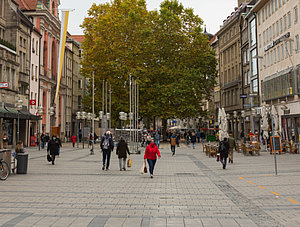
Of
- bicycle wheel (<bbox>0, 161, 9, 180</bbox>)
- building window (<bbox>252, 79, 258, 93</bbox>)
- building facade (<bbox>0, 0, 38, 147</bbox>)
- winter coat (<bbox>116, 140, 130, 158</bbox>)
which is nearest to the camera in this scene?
bicycle wheel (<bbox>0, 161, 9, 180</bbox>)

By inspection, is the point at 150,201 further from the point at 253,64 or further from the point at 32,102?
the point at 253,64

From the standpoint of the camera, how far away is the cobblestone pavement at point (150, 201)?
791 centimetres

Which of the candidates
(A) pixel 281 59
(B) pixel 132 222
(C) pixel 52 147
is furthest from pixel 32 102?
(B) pixel 132 222

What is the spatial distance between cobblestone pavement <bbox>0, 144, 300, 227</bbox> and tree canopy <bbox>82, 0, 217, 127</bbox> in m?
33.2

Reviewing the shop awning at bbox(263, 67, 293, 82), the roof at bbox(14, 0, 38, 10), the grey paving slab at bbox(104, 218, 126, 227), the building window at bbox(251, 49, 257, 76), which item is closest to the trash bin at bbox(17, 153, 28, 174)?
the grey paving slab at bbox(104, 218, 126, 227)

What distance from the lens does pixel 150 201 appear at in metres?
10.3

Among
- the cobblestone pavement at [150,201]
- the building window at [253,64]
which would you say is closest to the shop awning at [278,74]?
the building window at [253,64]

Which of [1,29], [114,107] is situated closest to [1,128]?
[1,29]

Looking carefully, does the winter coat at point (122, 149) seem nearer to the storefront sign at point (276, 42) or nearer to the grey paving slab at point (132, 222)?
the grey paving slab at point (132, 222)

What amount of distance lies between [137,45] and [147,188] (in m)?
40.0

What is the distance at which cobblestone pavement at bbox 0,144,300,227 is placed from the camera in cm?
791

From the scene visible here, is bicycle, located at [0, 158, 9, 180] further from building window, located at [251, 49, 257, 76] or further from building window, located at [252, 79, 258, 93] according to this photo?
building window, located at [251, 49, 257, 76]

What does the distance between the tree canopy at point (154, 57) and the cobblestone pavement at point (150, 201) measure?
33.2m

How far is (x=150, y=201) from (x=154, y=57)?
136ft
